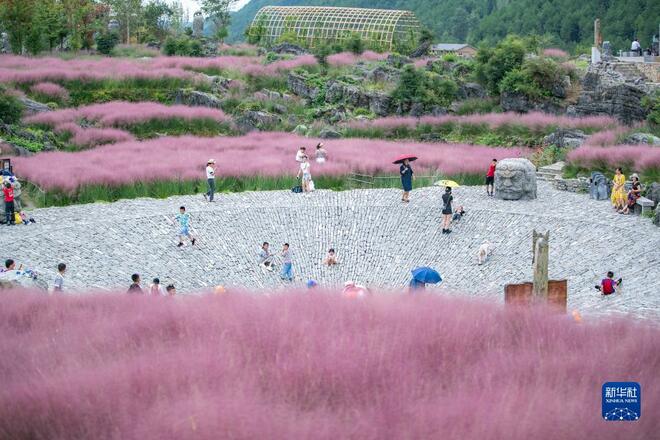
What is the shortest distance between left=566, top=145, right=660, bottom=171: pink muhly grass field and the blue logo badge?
774 inches

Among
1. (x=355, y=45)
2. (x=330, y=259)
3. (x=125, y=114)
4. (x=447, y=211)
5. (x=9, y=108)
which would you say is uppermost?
(x=355, y=45)

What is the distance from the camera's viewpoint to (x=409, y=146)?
34.9 meters

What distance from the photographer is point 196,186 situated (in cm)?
2709

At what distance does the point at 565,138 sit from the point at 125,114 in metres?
21.9

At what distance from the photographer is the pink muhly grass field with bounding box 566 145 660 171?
25.0 meters

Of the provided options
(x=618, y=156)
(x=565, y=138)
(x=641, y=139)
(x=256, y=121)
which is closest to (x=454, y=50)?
(x=256, y=121)

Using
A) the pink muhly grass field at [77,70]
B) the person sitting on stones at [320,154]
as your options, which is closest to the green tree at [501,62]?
the person sitting on stones at [320,154]

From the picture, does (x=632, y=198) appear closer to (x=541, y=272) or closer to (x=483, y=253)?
(x=483, y=253)

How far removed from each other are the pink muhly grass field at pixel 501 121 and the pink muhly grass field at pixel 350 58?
1126 centimetres

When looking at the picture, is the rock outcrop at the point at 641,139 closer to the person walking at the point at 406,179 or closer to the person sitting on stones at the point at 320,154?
the person walking at the point at 406,179

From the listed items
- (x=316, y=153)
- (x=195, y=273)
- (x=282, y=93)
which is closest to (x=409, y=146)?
(x=316, y=153)

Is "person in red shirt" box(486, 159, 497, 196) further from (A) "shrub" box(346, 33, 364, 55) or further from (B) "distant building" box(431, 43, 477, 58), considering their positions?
(B) "distant building" box(431, 43, 477, 58)

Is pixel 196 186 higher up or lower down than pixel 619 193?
lower down

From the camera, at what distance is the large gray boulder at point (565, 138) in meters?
32.1
